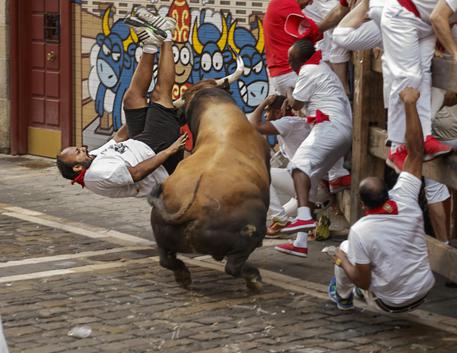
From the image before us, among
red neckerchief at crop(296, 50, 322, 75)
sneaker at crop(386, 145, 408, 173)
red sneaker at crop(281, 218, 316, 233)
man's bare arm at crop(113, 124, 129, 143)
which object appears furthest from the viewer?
man's bare arm at crop(113, 124, 129, 143)

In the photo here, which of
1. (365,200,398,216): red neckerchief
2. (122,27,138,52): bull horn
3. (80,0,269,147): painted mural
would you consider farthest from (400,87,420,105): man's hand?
(122,27,138,52): bull horn

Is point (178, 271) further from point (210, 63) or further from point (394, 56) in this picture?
point (210, 63)

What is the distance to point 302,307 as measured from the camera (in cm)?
891

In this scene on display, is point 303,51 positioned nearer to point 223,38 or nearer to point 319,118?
point 319,118

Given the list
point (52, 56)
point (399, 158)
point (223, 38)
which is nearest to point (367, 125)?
point (399, 158)

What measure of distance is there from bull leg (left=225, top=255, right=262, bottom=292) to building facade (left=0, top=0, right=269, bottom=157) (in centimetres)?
487

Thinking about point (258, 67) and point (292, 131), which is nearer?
point (292, 131)

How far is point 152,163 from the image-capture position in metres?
10.5

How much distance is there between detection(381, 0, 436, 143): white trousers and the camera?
861 cm

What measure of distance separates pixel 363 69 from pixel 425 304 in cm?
220

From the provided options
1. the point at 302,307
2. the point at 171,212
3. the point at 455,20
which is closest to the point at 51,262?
the point at 171,212

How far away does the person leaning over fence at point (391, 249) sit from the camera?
321 inches

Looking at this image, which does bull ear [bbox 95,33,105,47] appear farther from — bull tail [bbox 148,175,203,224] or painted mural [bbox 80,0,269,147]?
bull tail [bbox 148,175,203,224]

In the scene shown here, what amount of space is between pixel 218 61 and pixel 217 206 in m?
5.64
